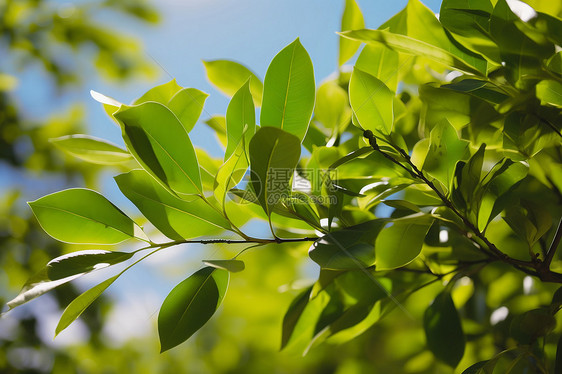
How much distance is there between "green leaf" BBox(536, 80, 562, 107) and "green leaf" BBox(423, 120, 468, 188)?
0.06 m

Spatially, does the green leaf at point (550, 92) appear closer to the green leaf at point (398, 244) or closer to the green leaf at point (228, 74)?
the green leaf at point (398, 244)

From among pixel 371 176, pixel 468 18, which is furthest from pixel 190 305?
pixel 468 18

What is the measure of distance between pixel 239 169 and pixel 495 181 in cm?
21

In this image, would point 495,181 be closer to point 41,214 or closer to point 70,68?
point 41,214

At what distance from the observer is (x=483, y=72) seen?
36 centimetres

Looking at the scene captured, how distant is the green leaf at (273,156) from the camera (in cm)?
27

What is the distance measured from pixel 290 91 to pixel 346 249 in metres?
0.13

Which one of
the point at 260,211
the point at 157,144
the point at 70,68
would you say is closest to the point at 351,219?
the point at 260,211

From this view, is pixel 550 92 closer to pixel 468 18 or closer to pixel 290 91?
pixel 468 18

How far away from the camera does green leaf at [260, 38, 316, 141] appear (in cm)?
34

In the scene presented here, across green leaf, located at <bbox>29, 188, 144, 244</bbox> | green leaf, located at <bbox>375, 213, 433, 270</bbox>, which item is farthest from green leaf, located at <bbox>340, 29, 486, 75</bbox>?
green leaf, located at <bbox>29, 188, 144, 244</bbox>

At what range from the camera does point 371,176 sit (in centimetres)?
37

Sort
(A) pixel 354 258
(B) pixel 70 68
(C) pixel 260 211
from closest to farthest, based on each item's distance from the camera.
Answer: (A) pixel 354 258 < (C) pixel 260 211 < (B) pixel 70 68

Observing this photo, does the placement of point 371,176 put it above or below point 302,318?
above
